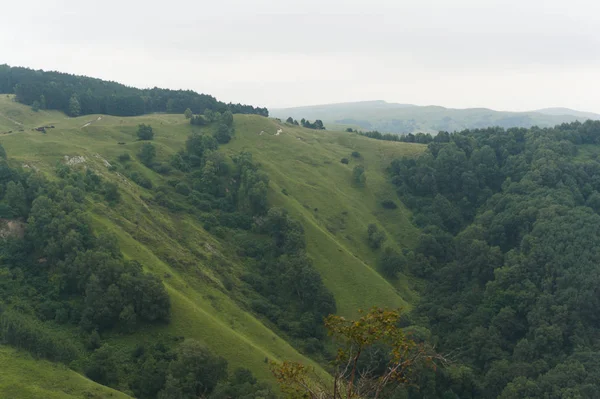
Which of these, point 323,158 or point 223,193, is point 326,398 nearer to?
point 223,193

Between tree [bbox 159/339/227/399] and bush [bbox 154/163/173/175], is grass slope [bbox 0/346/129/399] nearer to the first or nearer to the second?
tree [bbox 159/339/227/399]

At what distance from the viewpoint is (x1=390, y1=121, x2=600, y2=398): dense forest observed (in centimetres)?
7169

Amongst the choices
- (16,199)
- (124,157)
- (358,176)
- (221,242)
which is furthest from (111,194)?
(358,176)

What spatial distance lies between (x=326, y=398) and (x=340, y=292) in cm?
7569

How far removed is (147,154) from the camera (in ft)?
382

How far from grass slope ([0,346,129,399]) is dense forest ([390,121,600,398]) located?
4914 centimetres

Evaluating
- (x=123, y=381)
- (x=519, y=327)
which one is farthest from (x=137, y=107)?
(x=519, y=327)

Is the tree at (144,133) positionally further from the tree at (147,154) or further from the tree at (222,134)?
the tree at (222,134)

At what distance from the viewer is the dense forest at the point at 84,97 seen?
515ft

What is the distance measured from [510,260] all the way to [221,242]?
6555 cm

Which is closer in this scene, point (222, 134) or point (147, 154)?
point (147, 154)

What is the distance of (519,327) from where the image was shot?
8350 centimetres

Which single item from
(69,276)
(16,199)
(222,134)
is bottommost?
(69,276)

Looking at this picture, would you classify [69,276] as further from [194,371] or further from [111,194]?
[194,371]
